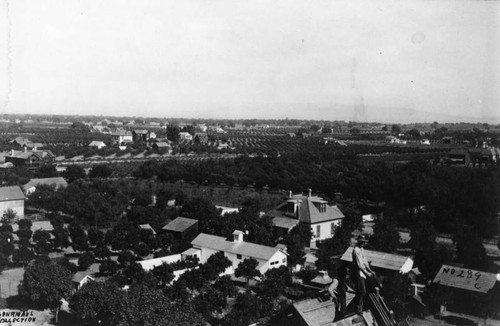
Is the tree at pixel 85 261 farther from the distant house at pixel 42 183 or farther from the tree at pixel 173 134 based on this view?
the tree at pixel 173 134

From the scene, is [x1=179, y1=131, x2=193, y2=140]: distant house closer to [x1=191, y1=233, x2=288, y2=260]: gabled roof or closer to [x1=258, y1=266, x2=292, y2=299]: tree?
[x1=191, y1=233, x2=288, y2=260]: gabled roof

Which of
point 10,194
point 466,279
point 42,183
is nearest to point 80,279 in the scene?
point 466,279

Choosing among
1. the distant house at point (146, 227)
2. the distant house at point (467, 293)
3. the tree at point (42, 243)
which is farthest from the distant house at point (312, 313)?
the tree at point (42, 243)

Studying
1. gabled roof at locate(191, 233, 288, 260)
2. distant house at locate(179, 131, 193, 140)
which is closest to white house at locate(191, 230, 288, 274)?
gabled roof at locate(191, 233, 288, 260)

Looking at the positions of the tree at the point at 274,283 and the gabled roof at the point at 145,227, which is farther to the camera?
the gabled roof at the point at 145,227

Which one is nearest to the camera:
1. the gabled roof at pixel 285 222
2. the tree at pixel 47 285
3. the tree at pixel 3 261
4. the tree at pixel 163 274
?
the tree at pixel 47 285

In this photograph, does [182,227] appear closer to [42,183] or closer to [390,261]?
[390,261]

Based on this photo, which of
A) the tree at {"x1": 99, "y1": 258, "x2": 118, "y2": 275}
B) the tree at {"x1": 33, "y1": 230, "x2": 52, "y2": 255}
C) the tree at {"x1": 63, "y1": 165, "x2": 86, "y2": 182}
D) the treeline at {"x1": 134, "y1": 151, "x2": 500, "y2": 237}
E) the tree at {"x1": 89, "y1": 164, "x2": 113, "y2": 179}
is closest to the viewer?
the tree at {"x1": 99, "y1": 258, "x2": 118, "y2": 275}
